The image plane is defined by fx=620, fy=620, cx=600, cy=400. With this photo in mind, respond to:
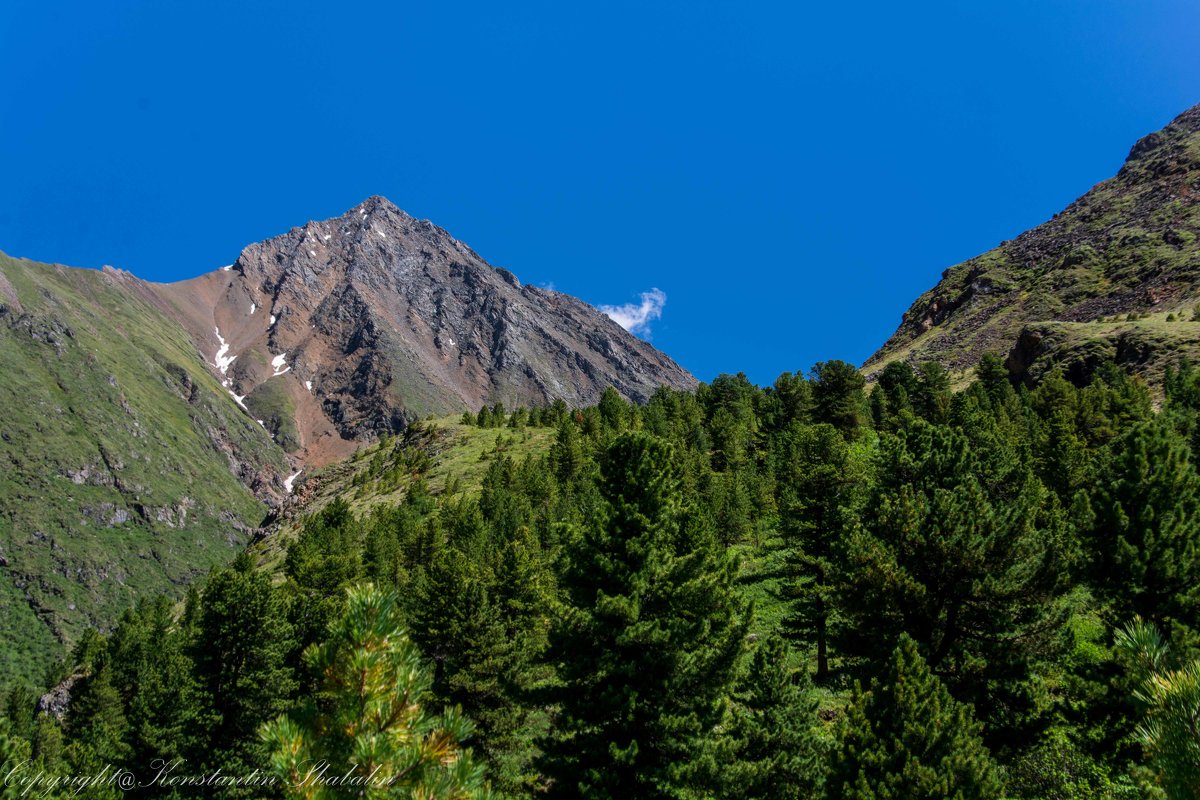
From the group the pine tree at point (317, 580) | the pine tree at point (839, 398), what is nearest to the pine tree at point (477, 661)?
the pine tree at point (317, 580)

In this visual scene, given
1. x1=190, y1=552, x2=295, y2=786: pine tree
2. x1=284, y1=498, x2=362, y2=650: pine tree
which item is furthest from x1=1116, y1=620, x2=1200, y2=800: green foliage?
x1=190, y1=552, x2=295, y2=786: pine tree

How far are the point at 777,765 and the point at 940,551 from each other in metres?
7.47

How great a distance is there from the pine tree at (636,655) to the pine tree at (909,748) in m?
3.43

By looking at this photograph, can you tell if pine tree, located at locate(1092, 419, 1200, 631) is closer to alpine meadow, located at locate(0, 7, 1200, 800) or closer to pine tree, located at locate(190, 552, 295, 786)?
alpine meadow, located at locate(0, 7, 1200, 800)

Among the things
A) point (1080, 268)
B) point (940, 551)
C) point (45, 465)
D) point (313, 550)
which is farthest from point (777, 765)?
point (45, 465)

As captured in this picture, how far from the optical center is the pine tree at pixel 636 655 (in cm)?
1506

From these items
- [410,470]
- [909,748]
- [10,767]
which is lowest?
[10,767]

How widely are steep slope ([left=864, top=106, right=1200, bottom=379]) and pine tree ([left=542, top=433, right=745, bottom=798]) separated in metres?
75.0

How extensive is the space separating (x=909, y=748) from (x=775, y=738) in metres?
5.56

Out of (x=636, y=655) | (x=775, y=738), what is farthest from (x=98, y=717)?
(x=775, y=738)

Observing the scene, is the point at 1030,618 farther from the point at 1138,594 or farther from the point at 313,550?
the point at 313,550

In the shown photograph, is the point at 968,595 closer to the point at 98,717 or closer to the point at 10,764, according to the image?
the point at 10,764

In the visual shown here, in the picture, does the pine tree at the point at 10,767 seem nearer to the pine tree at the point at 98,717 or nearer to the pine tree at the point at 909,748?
the pine tree at the point at 909,748

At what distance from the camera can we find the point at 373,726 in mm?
5148
